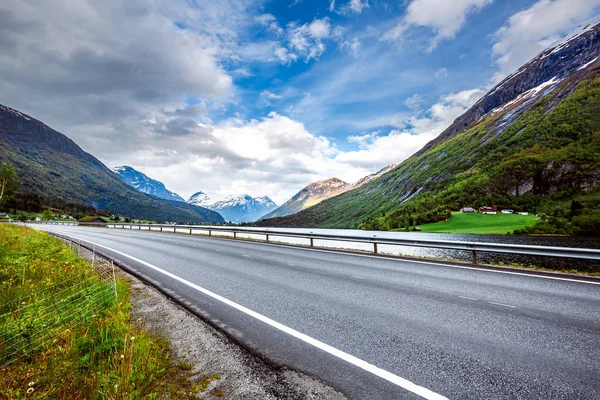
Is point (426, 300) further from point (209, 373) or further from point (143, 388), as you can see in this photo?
point (143, 388)

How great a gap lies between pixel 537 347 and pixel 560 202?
14003 centimetres

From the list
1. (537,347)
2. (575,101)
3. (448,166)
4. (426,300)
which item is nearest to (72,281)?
(426,300)

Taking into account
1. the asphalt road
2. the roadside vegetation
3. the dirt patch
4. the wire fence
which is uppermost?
the wire fence

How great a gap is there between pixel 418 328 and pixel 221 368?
3.21 meters

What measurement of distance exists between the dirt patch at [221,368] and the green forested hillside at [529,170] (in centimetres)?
8833

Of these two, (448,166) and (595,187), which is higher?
(448,166)

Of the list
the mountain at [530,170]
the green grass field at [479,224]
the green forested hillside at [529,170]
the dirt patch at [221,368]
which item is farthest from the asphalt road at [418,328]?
the green forested hillside at [529,170]

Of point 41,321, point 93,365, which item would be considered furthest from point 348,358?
point 41,321

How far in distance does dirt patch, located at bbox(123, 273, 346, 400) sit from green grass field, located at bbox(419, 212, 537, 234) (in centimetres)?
8235

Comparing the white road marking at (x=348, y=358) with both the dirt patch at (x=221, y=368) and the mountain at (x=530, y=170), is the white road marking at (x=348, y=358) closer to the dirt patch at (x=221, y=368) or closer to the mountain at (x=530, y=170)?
the dirt patch at (x=221, y=368)

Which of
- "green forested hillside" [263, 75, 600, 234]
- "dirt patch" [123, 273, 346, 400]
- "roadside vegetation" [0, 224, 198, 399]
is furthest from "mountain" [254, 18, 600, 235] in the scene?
"roadside vegetation" [0, 224, 198, 399]

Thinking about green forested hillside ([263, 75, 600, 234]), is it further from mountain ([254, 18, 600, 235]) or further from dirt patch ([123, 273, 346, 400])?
dirt patch ([123, 273, 346, 400])

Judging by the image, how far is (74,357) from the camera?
3.60 metres

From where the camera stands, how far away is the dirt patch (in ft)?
9.71
